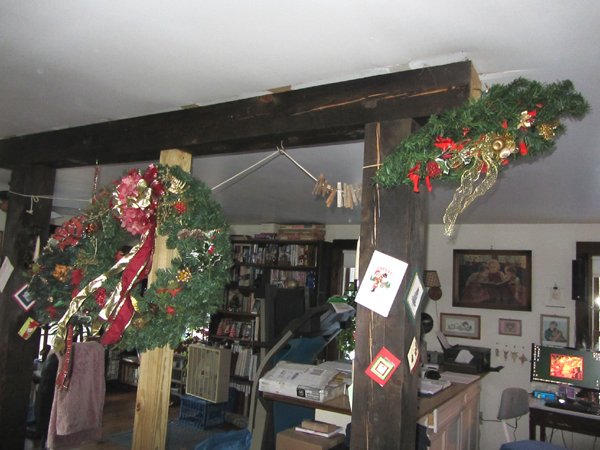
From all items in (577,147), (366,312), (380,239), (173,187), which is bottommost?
(366,312)

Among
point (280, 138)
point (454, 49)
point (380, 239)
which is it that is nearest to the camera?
point (454, 49)

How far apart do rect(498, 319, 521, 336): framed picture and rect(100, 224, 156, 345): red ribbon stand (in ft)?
14.1

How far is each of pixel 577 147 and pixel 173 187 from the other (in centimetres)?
203

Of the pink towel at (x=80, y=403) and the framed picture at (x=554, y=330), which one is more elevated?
the framed picture at (x=554, y=330)

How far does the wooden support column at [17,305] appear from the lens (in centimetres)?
285

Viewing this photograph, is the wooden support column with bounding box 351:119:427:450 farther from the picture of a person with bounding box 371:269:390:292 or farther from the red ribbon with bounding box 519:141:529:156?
the red ribbon with bounding box 519:141:529:156

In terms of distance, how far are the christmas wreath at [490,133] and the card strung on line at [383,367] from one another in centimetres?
57

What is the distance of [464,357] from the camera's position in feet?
16.6

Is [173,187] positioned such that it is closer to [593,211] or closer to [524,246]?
[593,211]

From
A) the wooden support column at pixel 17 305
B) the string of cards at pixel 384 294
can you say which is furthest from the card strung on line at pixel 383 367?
the wooden support column at pixel 17 305

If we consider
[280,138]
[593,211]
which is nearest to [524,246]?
[593,211]

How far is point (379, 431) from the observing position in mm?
1639

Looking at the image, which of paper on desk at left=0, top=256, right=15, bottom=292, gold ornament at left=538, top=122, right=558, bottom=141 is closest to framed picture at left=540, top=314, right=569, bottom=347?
gold ornament at left=538, top=122, right=558, bottom=141

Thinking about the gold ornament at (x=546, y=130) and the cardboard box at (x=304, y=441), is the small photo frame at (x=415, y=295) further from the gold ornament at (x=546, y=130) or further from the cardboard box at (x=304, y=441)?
the cardboard box at (x=304, y=441)
